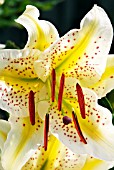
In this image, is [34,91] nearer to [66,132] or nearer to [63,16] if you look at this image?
[66,132]

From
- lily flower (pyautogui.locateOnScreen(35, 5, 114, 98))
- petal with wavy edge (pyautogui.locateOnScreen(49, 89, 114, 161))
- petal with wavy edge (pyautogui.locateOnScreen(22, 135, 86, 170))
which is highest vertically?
lily flower (pyautogui.locateOnScreen(35, 5, 114, 98))

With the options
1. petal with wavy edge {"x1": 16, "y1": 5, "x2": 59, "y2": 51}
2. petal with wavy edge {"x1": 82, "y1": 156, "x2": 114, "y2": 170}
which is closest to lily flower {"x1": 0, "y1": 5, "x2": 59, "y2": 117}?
petal with wavy edge {"x1": 16, "y1": 5, "x2": 59, "y2": 51}

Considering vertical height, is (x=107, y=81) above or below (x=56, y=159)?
above

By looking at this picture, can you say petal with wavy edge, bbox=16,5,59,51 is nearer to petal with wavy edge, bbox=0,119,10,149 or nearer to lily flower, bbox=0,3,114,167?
lily flower, bbox=0,3,114,167

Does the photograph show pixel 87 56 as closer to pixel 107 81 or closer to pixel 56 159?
pixel 107 81

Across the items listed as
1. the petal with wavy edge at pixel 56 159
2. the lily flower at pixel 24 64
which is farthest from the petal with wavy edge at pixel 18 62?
the petal with wavy edge at pixel 56 159

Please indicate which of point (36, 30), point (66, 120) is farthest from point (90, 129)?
point (36, 30)

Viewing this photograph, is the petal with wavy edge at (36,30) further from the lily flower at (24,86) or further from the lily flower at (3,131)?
the lily flower at (3,131)
